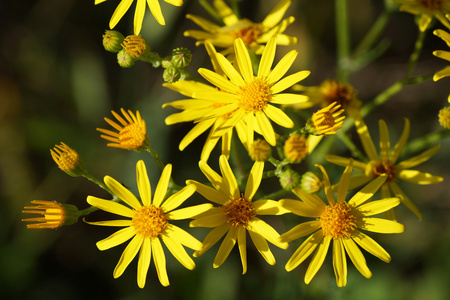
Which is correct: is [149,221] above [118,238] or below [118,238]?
above

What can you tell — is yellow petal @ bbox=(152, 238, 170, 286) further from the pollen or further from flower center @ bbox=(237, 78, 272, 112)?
flower center @ bbox=(237, 78, 272, 112)

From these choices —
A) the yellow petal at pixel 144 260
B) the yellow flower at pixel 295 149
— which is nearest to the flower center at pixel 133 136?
the yellow petal at pixel 144 260

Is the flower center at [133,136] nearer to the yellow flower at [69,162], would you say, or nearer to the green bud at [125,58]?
the yellow flower at [69,162]

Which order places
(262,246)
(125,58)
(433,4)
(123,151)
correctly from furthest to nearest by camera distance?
(123,151) < (433,4) < (125,58) < (262,246)

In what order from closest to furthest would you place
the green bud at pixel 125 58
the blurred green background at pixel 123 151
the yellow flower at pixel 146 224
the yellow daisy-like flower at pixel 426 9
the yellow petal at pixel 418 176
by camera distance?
the yellow flower at pixel 146 224, the green bud at pixel 125 58, the yellow petal at pixel 418 176, the yellow daisy-like flower at pixel 426 9, the blurred green background at pixel 123 151

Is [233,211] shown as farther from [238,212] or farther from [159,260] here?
[159,260]

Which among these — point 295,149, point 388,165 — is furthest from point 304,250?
point 388,165
